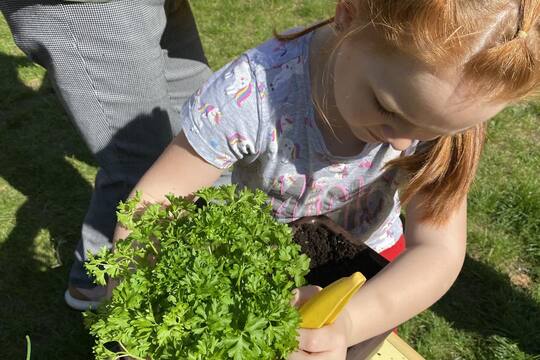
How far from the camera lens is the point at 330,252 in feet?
5.13

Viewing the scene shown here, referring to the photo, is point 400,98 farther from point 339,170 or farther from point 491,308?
point 491,308

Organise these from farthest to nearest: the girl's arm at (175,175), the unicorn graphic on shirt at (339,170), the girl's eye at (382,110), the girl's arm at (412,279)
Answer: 1. the unicorn graphic on shirt at (339,170)
2. the girl's arm at (175,175)
3. the girl's arm at (412,279)
4. the girl's eye at (382,110)

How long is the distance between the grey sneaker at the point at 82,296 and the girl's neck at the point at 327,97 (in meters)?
1.26

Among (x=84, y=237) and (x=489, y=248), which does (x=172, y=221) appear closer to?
(x=84, y=237)

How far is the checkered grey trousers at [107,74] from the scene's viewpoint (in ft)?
5.25

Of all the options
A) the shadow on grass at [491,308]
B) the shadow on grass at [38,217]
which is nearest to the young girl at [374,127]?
the shadow on grass at [491,308]

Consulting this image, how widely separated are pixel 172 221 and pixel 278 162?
1.70 feet

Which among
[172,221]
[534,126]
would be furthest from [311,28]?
[534,126]

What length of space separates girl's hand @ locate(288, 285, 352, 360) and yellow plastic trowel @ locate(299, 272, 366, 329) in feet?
0.07

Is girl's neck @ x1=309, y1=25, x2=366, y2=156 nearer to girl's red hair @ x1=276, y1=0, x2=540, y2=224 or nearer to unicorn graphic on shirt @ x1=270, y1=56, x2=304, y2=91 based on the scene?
unicorn graphic on shirt @ x1=270, y1=56, x2=304, y2=91

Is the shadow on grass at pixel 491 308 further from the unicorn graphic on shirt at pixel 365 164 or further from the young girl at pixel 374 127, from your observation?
the unicorn graphic on shirt at pixel 365 164

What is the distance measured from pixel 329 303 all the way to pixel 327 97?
63 cm

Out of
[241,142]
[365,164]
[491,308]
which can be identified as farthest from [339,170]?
[491,308]

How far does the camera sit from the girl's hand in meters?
1.08
